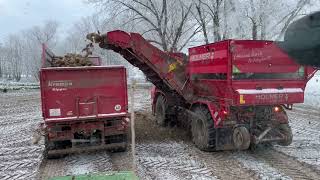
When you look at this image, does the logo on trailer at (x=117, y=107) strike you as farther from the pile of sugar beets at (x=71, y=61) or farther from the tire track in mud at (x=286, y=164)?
the tire track in mud at (x=286, y=164)

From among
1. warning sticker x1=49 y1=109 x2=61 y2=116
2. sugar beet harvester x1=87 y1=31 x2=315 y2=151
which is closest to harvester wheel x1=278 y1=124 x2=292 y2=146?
sugar beet harvester x1=87 y1=31 x2=315 y2=151

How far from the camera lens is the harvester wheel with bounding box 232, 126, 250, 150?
27.4 feet

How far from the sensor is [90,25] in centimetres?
6681

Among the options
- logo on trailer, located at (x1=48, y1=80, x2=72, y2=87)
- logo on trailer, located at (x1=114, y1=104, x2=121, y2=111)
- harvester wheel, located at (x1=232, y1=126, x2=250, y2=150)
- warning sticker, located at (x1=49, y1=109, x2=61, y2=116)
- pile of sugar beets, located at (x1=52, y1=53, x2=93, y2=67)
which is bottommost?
harvester wheel, located at (x1=232, y1=126, x2=250, y2=150)

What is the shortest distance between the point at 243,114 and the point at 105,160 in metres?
2.97

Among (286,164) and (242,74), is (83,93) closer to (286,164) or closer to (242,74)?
(242,74)

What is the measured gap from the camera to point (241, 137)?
8.39 metres

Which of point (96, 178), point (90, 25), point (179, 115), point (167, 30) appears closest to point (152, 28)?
point (167, 30)

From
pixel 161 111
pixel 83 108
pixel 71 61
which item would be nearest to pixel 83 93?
pixel 83 108

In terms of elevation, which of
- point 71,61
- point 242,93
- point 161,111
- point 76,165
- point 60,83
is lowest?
point 76,165

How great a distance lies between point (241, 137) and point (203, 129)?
1.14 meters

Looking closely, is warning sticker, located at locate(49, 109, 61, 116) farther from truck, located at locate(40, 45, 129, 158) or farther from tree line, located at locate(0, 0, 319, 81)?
tree line, located at locate(0, 0, 319, 81)

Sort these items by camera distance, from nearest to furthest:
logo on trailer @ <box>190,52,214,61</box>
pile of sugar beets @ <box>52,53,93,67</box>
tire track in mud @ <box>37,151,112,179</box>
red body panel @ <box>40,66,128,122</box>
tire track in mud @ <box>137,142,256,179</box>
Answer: tire track in mud @ <box>137,142,256,179</box> → tire track in mud @ <box>37,151,112,179</box> → red body panel @ <box>40,66,128,122</box> → logo on trailer @ <box>190,52,214,61</box> → pile of sugar beets @ <box>52,53,93,67</box>

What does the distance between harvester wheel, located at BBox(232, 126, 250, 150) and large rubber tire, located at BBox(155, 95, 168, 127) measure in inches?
168
